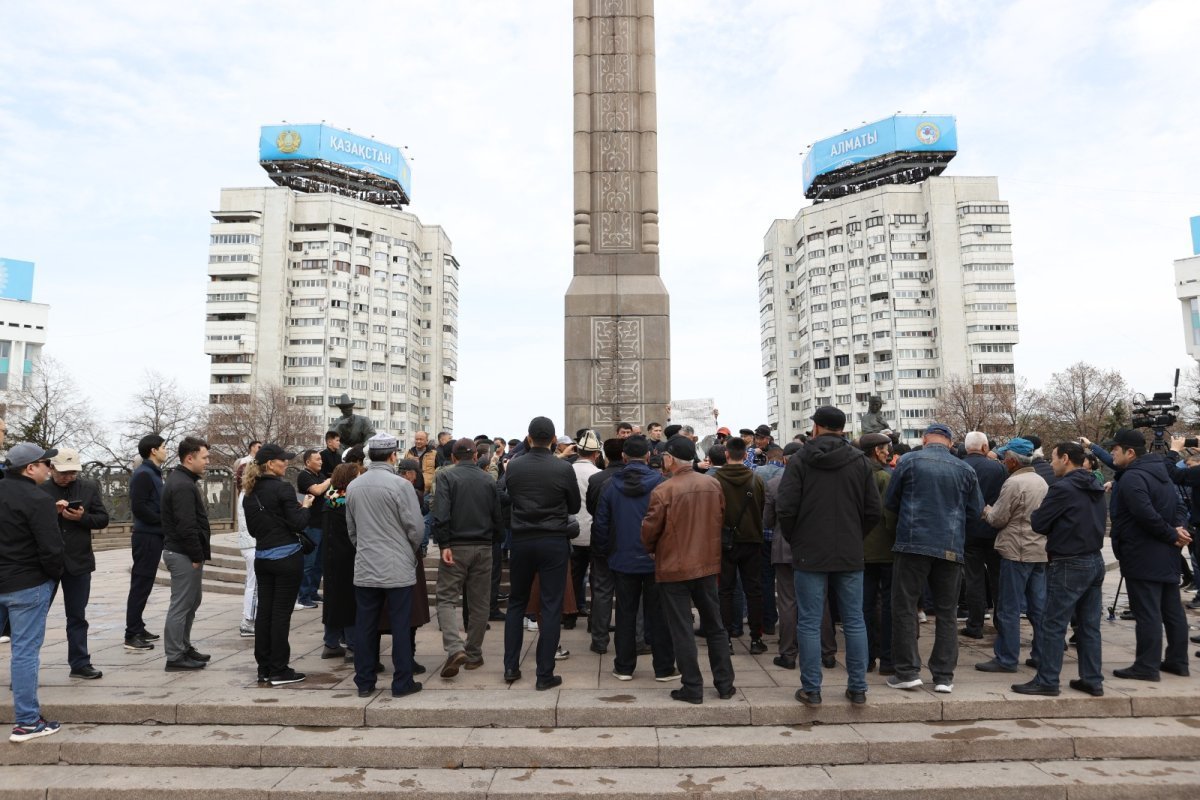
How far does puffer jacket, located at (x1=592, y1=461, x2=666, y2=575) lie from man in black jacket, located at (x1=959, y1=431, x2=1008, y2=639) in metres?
3.37

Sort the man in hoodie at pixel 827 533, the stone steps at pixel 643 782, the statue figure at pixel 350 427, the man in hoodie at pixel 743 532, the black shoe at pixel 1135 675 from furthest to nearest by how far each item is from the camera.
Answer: the statue figure at pixel 350 427
the man in hoodie at pixel 743 532
the black shoe at pixel 1135 675
the man in hoodie at pixel 827 533
the stone steps at pixel 643 782

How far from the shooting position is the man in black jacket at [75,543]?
6086mm

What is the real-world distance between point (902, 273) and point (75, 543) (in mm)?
82746

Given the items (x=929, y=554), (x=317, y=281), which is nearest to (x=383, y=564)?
(x=929, y=554)

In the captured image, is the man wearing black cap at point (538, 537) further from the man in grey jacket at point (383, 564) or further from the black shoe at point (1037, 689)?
the black shoe at point (1037, 689)

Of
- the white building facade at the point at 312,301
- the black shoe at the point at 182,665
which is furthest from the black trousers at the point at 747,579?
the white building facade at the point at 312,301

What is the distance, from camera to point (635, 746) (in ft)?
15.3

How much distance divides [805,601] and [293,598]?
4.12 meters

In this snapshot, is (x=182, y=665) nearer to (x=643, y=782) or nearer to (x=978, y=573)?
(x=643, y=782)

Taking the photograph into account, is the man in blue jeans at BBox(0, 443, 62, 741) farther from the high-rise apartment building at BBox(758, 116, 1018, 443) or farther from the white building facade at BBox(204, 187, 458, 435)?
the high-rise apartment building at BBox(758, 116, 1018, 443)

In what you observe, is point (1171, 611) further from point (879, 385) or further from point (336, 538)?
point (879, 385)

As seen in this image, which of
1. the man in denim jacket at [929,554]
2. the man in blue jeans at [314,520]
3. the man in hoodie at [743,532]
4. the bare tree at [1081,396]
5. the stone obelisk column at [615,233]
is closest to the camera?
the man in denim jacket at [929,554]

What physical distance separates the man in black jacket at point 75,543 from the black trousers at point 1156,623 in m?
8.65

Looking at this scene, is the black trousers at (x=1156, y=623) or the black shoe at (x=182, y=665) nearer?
the black trousers at (x=1156, y=623)
